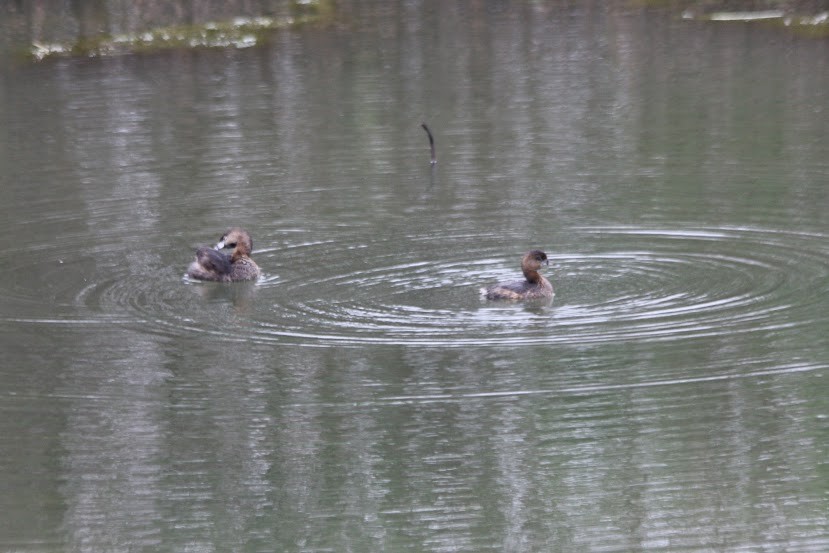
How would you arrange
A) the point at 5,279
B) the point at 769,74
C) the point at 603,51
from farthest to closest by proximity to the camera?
the point at 603,51, the point at 769,74, the point at 5,279

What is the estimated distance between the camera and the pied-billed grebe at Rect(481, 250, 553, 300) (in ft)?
47.5

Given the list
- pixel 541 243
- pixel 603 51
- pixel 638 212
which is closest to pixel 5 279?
pixel 541 243

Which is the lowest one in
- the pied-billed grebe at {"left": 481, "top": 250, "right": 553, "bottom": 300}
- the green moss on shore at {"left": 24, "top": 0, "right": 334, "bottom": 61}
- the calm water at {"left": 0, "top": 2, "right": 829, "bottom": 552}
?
the calm water at {"left": 0, "top": 2, "right": 829, "bottom": 552}

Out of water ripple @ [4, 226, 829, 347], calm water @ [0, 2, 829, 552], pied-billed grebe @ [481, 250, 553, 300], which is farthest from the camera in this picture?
pied-billed grebe @ [481, 250, 553, 300]

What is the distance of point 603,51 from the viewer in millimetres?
34000

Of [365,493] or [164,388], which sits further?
[164,388]

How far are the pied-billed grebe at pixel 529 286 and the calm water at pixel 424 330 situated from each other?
0.62 feet

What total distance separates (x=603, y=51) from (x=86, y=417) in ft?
77.9

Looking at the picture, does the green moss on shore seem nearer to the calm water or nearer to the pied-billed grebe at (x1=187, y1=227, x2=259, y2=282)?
the calm water

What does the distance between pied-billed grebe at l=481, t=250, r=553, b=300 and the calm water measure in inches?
7.4

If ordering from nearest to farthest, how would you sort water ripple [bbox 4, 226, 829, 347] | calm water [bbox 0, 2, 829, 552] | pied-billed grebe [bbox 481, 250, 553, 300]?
1. calm water [bbox 0, 2, 829, 552]
2. water ripple [bbox 4, 226, 829, 347]
3. pied-billed grebe [bbox 481, 250, 553, 300]

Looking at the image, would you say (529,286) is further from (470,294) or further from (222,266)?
(222,266)

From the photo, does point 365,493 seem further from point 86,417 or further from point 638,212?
point 638,212

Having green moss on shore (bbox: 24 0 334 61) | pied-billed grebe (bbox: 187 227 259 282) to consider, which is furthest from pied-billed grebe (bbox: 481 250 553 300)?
green moss on shore (bbox: 24 0 334 61)
